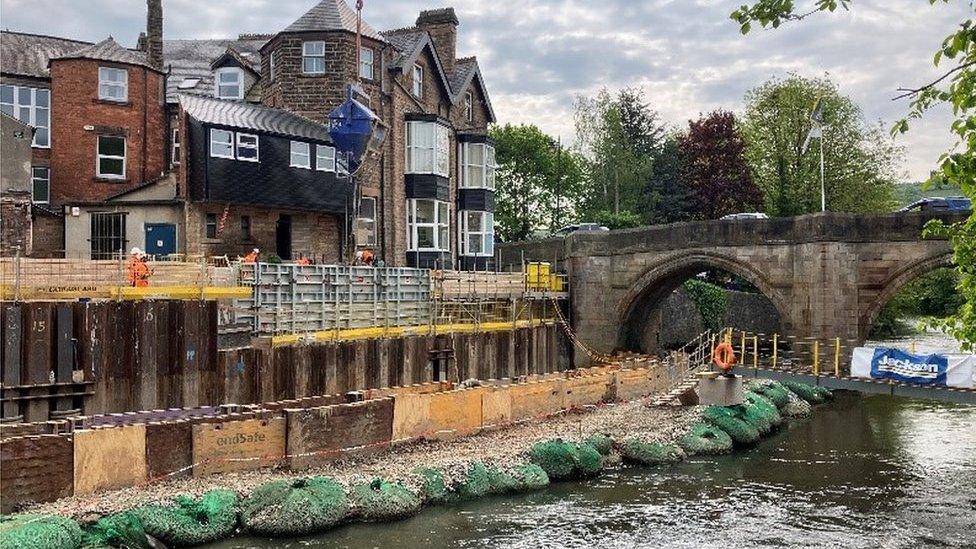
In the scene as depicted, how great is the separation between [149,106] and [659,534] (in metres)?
26.1

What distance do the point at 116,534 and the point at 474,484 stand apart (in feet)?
25.2

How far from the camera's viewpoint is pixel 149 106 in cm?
3519

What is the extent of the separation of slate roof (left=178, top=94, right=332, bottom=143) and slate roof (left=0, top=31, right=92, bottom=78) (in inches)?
229

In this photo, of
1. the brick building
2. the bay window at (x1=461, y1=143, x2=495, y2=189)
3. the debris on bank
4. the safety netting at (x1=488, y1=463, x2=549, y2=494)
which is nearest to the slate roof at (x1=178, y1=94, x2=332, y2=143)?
the brick building

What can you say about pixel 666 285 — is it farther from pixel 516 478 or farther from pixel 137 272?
pixel 137 272

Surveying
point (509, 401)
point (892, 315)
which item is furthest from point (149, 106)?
point (892, 315)

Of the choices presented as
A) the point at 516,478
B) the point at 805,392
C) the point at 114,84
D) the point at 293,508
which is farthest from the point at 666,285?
the point at 293,508

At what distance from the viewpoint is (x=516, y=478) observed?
21.1 metres

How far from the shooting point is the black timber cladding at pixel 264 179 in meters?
32.9

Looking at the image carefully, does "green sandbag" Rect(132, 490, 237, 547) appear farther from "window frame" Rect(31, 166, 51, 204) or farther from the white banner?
"window frame" Rect(31, 166, 51, 204)

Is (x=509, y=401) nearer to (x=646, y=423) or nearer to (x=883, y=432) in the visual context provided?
(x=646, y=423)

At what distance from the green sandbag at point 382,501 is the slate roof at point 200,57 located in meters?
25.9

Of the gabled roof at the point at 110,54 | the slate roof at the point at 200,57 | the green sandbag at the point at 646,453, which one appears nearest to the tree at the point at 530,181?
the slate roof at the point at 200,57

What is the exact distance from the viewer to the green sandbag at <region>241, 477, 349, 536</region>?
16875mm
